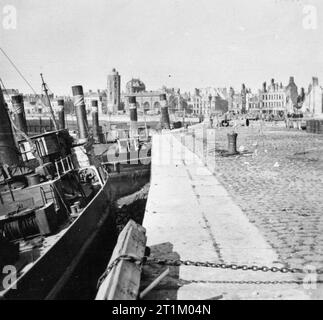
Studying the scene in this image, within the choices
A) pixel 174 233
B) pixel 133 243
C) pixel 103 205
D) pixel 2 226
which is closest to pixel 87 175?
pixel 103 205

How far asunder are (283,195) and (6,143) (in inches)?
332

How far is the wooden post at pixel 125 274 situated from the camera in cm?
371

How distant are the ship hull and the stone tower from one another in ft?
340

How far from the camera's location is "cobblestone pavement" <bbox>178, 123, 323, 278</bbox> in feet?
19.6

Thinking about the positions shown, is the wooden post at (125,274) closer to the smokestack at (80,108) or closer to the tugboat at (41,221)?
the tugboat at (41,221)

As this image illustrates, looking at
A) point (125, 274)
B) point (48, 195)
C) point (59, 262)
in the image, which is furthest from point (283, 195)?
point (125, 274)

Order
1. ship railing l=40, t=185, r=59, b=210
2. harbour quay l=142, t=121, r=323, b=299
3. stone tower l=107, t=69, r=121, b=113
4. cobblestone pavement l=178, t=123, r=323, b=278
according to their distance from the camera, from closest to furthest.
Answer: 1. harbour quay l=142, t=121, r=323, b=299
2. cobblestone pavement l=178, t=123, r=323, b=278
3. ship railing l=40, t=185, r=59, b=210
4. stone tower l=107, t=69, r=121, b=113

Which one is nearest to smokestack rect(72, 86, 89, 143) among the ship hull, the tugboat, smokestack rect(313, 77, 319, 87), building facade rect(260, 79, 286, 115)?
the tugboat

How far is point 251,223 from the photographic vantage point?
23.8 ft

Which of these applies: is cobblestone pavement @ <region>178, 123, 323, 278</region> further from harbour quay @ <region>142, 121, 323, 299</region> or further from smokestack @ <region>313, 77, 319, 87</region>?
smokestack @ <region>313, 77, 319, 87</region>

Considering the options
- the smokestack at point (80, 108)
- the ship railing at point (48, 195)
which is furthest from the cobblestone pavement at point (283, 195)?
the smokestack at point (80, 108)
